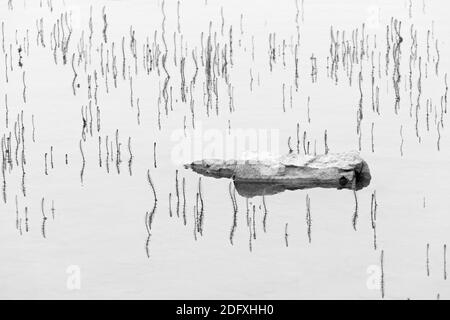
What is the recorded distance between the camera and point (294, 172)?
6734 millimetres

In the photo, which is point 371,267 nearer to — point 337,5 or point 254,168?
point 254,168

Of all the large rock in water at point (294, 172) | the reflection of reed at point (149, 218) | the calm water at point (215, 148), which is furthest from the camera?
the large rock in water at point (294, 172)

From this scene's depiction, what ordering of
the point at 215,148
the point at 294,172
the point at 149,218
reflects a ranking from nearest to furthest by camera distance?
the point at 149,218 → the point at 294,172 → the point at 215,148

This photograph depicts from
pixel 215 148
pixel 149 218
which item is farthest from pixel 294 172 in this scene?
pixel 149 218

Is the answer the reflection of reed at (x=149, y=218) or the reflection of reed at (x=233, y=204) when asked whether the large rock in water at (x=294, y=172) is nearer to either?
the reflection of reed at (x=233, y=204)

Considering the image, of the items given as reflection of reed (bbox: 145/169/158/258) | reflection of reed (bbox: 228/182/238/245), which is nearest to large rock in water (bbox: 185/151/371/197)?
reflection of reed (bbox: 228/182/238/245)

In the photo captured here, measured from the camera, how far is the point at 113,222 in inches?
241

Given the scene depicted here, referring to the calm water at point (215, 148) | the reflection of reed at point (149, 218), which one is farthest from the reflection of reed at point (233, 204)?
the reflection of reed at point (149, 218)

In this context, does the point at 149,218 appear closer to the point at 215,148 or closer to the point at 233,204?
the point at 233,204

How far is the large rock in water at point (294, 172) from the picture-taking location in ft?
21.8

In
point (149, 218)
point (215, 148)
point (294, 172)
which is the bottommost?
point (149, 218)

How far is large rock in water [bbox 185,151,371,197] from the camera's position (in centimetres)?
666

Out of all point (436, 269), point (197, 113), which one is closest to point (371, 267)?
point (436, 269)

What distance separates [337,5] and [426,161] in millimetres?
4164
